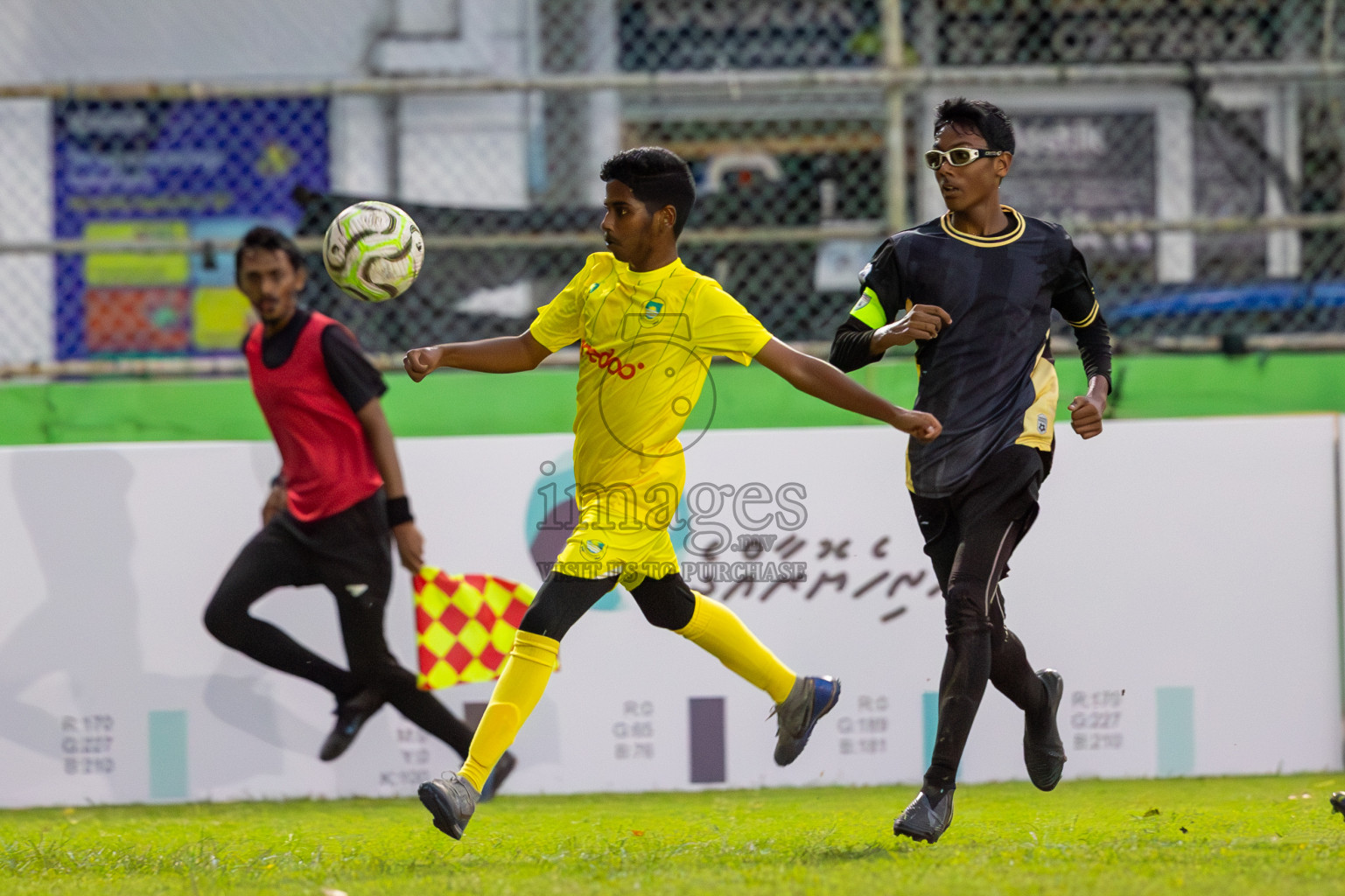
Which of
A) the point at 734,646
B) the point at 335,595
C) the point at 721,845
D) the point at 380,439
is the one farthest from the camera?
the point at 335,595

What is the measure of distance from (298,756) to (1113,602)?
10.5ft

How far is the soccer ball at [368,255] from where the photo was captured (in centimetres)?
462

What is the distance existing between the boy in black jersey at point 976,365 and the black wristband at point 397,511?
1962 millimetres

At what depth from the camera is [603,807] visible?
5.67 metres

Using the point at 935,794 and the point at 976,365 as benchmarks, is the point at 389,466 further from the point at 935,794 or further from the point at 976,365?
the point at 935,794

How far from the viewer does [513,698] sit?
4172mm

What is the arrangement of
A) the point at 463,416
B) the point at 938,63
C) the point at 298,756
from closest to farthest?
the point at 298,756, the point at 463,416, the point at 938,63

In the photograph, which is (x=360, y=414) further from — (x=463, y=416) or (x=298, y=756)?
(x=298, y=756)

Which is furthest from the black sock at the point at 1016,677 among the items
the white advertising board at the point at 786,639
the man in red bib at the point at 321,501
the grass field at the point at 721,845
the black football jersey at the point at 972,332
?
the man in red bib at the point at 321,501

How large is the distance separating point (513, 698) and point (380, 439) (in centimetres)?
173

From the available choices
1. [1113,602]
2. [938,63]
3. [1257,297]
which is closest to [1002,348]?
[1113,602]

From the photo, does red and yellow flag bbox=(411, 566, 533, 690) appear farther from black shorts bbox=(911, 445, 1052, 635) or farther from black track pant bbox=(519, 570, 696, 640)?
black shorts bbox=(911, 445, 1052, 635)

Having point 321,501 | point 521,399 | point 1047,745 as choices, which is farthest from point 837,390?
point 521,399

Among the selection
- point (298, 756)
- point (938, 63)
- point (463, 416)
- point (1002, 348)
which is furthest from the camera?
point (938, 63)
